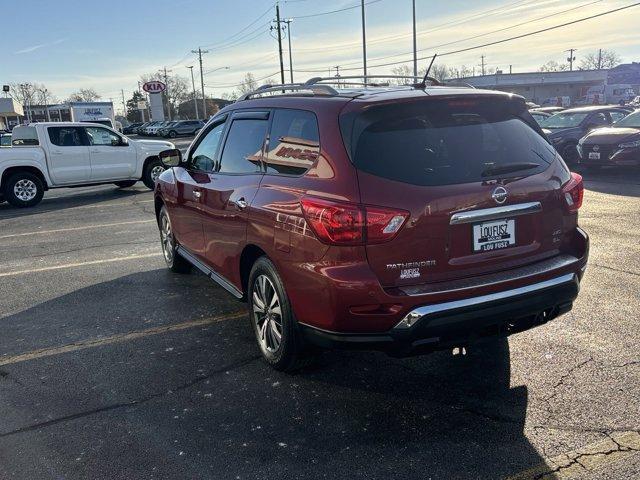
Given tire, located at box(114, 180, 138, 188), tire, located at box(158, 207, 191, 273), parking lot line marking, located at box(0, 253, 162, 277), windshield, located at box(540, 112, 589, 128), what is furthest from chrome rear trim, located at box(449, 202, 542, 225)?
windshield, located at box(540, 112, 589, 128)

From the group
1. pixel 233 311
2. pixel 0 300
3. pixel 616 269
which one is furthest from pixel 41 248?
pixel 616 269

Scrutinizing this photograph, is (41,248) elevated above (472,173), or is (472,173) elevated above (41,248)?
(472,173)

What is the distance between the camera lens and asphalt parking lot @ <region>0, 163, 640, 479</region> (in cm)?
289

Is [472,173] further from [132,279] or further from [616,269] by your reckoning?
[132,279]

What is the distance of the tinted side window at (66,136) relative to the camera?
1371 centimetres

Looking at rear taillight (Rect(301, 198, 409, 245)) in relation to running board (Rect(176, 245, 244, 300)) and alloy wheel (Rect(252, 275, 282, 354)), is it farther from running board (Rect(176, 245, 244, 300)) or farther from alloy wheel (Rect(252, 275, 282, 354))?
running board (Rect(176, 245, 244, 300))

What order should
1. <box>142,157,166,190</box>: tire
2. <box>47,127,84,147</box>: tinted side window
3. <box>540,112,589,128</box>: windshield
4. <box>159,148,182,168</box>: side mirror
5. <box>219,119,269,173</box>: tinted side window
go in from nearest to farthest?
<box>219,119,269,173</box>: tinted side window
<box>159,148,182,168</box>: side mirror
<box>47,127,84,147</box>: tinted side window
<box>142,157,166,190</box>: tire
<box>540,112,589,128</box>: windshield

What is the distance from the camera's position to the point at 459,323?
3.11 metres

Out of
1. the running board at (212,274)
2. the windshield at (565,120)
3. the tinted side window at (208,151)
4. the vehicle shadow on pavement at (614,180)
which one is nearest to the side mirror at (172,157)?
the tinted side window at (208,151)

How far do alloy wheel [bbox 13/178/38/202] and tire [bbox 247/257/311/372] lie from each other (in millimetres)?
11283

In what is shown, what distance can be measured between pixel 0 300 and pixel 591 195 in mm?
9811

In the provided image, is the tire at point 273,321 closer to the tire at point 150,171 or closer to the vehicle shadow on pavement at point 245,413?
the vehicle shadow on pavement at point 245,413

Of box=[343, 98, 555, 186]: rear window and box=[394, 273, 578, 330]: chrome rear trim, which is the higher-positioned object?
box=[343, 98, 555, 186]: rear window

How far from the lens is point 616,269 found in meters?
5.88
